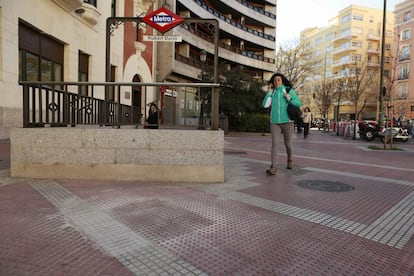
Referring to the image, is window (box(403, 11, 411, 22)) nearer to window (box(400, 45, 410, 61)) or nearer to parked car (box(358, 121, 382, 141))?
window (box(400, 45, 410, 61))

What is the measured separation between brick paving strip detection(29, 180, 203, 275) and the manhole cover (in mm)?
3159

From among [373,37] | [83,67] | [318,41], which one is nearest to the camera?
[83,67]

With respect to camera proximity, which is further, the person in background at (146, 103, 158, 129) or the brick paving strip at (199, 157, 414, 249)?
the person in background at (146, 103, 158, 129)

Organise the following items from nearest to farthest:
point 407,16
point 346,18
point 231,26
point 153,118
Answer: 1. point 153,118
2. point 231,26
3. point 407,16
4. point 346,18

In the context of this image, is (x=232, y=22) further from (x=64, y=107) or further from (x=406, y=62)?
(x=64, y=107)

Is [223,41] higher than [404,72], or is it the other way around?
[223,41]

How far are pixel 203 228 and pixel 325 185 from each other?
2.90 meters

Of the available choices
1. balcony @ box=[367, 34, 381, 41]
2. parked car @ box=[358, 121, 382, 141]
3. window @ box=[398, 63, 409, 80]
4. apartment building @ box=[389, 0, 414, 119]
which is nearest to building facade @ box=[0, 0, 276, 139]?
parked car @ box=[358, 121, 382, 141]

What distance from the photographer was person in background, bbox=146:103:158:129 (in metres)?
5.55

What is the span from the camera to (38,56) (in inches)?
465

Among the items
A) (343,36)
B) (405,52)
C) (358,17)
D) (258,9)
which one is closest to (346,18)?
(358,17)

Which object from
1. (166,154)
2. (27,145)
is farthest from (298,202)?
(27,145)

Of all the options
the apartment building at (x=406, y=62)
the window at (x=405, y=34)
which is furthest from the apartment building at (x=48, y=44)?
the window at (x=405, y=34)

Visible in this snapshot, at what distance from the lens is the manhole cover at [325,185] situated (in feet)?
16.2
